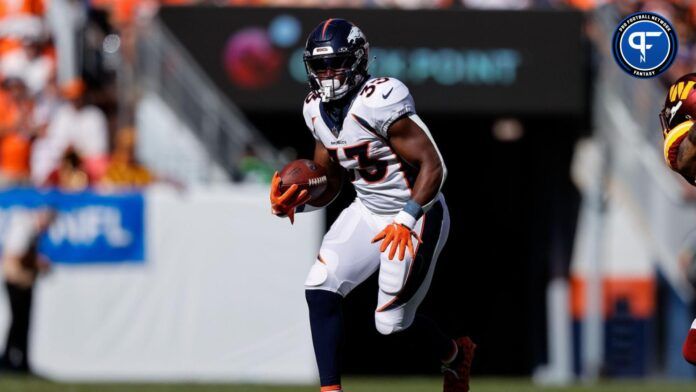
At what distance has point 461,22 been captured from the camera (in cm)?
1548

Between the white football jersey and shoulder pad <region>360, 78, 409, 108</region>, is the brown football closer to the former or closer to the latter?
the white football jersey

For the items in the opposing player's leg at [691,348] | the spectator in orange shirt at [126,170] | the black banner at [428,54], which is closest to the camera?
the opposing player's leg at [691,348]

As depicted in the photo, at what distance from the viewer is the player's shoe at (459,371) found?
294 inches

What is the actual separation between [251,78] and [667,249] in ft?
16.2

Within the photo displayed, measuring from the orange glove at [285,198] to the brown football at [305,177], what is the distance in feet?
0.08

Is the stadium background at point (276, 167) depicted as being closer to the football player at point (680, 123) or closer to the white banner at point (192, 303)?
the white banner at point (192, 303)

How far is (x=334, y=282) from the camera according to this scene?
7.07m

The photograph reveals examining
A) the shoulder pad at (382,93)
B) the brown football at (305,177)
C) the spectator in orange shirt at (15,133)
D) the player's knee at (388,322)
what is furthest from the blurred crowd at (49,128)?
the shoulder pad at (382,93)

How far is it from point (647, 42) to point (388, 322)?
189 cm

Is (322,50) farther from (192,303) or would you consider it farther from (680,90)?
(192,303)

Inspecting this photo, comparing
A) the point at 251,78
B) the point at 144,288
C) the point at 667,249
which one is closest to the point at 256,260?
the point at 144,288

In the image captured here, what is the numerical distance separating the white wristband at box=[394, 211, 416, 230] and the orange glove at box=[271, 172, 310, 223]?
24.6 inches

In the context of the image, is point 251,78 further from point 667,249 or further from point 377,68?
point 667,249

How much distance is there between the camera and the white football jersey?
6.91 m
